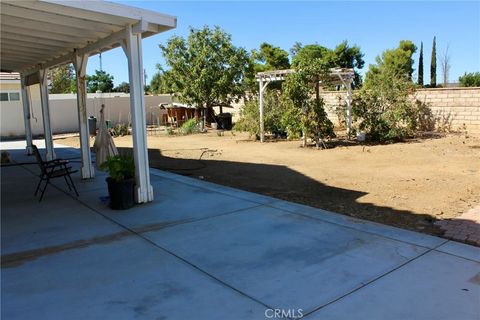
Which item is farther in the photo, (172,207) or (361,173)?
(361,173)

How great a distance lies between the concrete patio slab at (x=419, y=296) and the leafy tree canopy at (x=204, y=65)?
19157 millimetres

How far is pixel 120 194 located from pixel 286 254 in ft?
9.85

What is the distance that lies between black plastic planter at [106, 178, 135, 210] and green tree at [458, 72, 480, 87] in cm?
2964

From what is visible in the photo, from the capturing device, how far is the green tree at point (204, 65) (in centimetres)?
2203

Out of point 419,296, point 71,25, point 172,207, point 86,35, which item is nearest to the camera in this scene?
point 419,296

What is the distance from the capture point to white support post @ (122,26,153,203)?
5.94 meters

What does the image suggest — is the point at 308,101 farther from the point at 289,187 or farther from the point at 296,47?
the point at 296,47

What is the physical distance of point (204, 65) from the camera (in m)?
22.1

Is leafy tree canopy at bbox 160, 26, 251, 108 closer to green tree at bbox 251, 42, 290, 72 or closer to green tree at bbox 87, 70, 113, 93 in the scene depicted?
green tree at bbox 251, 42, 290, 72

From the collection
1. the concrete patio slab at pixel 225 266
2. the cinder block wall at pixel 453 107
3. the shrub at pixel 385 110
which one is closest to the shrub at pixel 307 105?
the shrub at pixel 385 110

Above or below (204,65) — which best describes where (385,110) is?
below

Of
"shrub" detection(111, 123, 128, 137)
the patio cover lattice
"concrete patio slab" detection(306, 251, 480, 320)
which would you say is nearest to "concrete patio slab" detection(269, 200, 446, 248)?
"concrete patio slab" detection(306, 251, 480, 320)

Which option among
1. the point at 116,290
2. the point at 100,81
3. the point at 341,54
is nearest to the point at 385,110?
the point at 116,290

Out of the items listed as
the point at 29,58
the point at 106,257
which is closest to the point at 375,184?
the point at 106,257
